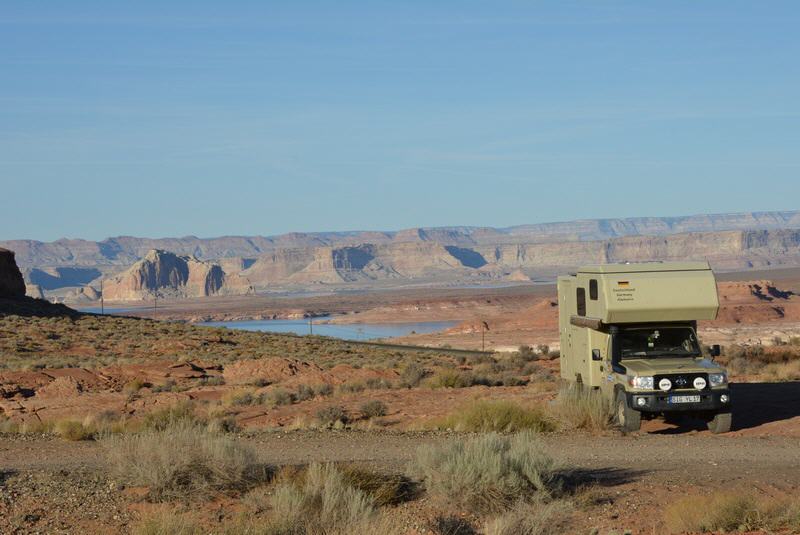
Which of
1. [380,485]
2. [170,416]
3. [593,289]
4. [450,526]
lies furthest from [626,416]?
[170,416]

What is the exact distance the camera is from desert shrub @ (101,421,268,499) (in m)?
10.5

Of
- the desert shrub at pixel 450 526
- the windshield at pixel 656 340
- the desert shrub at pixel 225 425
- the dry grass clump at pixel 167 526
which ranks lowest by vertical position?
the desert shrub at pixel 225 425

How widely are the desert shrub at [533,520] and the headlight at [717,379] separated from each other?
22.7 ft

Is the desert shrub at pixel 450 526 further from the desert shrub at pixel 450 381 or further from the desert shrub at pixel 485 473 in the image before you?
the desert shrub at pixel 450 381

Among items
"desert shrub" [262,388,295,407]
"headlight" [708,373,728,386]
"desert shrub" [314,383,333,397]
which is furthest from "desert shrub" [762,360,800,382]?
"desert shrub" [262,388,295,407]

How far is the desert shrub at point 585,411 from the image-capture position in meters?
16.8

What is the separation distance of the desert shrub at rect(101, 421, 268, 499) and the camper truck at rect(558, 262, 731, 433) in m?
7.33

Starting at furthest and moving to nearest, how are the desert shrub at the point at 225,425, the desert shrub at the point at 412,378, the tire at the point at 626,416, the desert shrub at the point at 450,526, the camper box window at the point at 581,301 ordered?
the desert shrub at the point at 412,378, the camper box window at the point at 581,301, the desert shrub at the point at 225,425, the tire at the point at 626,416, the desert shrub at the point at 450,526

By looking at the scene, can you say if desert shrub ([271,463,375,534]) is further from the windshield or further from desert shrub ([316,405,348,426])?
desert shrub ([316,405,348,426])

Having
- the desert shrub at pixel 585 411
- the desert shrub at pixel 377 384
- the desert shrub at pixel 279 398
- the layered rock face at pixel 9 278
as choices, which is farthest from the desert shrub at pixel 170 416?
the layered rock face at pixel 9 278

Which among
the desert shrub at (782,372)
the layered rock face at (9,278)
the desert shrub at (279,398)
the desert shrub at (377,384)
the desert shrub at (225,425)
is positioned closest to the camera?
the desert shrub at (225,425)

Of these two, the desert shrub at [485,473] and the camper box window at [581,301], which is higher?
the camper box window at [581,301]

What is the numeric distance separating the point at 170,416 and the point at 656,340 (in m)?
8.51

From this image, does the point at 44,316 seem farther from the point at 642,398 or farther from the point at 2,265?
the point at 642,398
